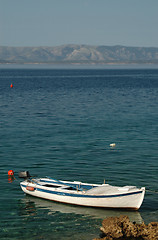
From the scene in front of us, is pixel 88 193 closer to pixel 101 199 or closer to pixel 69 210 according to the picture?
pixel 101 199

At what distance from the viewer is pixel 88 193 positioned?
1225 inches

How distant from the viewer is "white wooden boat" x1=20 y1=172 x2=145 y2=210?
3025 cm

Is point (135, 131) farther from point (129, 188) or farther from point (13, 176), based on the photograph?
point (129, 188)

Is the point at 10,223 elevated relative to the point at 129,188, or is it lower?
lower

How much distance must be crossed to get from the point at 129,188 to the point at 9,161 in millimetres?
18040

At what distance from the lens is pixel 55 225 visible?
93.4ft

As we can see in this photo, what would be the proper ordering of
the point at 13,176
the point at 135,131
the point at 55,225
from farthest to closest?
the point at 135,131 < the point at 13,176 < the point at 55,225

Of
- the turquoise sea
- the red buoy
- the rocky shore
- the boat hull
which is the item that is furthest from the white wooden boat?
the rocky shore

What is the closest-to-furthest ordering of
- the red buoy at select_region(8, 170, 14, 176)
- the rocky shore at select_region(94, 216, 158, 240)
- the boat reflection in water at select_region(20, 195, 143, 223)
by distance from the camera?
the rocky shore at select_region(94, 216, 158, 240) → the boat reflection in water at select_region(20, 195, 143, 223) → the red buoy at select_region(8, 170, 14, 176)

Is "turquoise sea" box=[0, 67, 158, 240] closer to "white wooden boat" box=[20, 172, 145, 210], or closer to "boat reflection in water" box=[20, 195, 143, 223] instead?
"boat reflection in water" box=[20, 195, 143, 223]

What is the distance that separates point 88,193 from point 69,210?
1946mm

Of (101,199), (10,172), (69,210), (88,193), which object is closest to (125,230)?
(101,199)

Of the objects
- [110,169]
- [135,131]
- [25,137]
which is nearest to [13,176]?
[110,169]

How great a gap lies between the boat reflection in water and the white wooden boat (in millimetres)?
358
